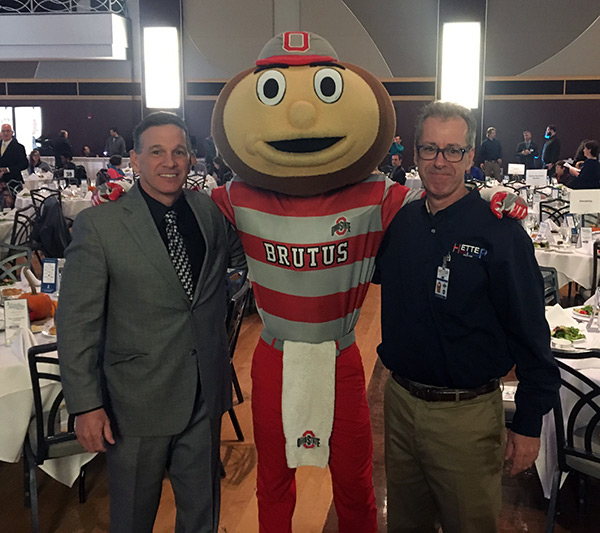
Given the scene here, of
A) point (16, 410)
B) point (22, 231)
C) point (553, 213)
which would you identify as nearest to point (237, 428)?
point (16, 410)

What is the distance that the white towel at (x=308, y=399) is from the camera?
1917 mm

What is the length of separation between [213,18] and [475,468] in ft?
43.7

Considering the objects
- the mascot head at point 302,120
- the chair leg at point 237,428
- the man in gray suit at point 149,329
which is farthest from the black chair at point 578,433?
the chair leg at point 237,428

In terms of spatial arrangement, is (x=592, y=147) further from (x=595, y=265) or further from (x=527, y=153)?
(x=527, y=153)

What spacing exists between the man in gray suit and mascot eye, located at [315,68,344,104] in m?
0.43

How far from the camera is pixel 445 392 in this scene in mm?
1729

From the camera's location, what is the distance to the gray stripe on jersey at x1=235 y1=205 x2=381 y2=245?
185 cm

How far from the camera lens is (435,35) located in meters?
13.2

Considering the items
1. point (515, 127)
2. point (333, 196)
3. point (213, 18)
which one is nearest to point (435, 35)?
point (515, 127)

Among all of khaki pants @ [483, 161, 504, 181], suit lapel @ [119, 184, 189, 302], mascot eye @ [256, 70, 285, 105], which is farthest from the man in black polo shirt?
khaki pants @ [483, 161, 504, 181]

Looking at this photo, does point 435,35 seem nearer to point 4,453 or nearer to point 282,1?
point 282,1

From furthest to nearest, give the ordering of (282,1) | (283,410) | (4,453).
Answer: (282,1) < (4,453) < (283,410)

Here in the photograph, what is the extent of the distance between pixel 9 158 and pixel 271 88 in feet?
28.2

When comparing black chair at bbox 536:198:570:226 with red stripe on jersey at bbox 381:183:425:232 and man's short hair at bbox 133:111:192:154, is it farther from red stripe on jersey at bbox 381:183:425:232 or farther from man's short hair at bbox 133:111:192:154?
man's short hair at bbox 133:111:192:154
